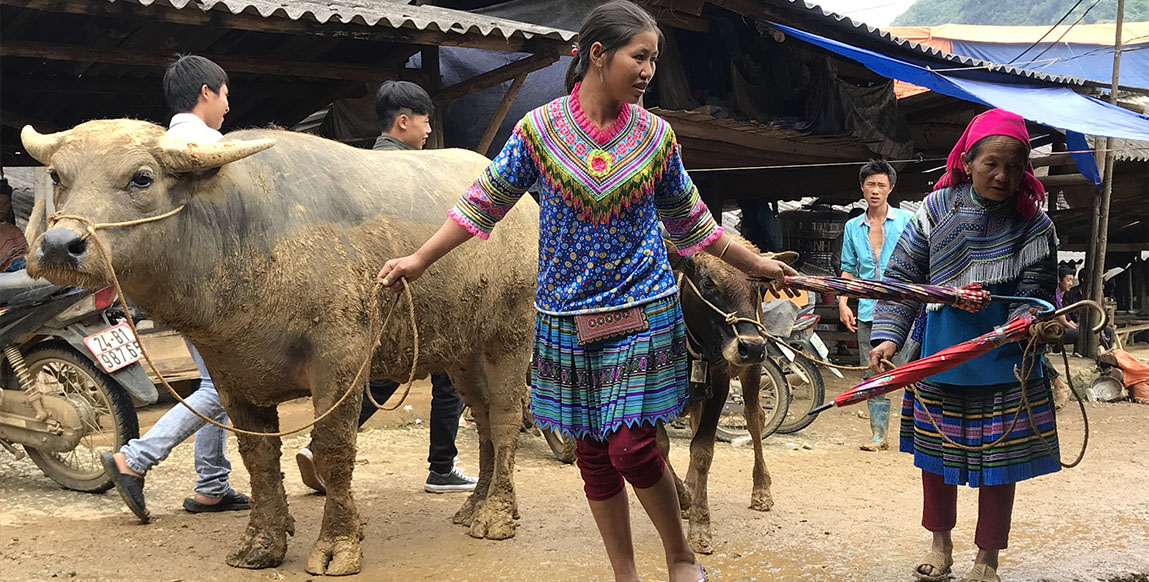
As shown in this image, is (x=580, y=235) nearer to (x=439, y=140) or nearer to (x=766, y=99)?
(x=439, y=140)

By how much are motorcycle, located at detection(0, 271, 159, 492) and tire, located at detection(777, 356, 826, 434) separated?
4653 mm

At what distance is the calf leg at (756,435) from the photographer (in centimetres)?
498

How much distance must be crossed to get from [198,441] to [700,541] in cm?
257

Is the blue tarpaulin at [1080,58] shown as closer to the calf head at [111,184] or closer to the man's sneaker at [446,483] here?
the man's sneaker at [446,483]

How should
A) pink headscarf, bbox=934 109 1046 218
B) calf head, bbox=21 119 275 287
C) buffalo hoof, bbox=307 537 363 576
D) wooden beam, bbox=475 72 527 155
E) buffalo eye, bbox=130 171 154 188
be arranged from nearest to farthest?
calf head, bbox=21 119 275 287 < buffalo eye, bbox=130 171 154 188 < pink headscarf, bbox=934 109 1046 218 < buffalo hoof, bbox=307 537 363 576 < wooden beam, bbox=475 72 527 155

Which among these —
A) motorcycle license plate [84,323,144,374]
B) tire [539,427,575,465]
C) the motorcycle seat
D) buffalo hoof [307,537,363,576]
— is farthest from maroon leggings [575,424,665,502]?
the motorcycle seat

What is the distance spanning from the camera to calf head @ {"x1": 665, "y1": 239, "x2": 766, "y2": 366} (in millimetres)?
3971

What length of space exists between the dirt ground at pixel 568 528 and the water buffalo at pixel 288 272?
30 centimetres

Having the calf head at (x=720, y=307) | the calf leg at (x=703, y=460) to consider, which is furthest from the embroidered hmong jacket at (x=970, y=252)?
the calf leg at (x=703, y=460)

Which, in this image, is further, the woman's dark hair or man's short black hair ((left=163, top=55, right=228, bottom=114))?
man's short black hair ((left=163, top=55, right=228, bottom=114))

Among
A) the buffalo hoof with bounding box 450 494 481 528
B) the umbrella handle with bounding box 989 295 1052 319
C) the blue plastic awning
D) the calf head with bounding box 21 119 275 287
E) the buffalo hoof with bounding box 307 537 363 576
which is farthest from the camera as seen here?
the blue plastic awning

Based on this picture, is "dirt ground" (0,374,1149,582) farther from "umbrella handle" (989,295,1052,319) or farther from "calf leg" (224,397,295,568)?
"umbrella handle" (989,295,1052,319)

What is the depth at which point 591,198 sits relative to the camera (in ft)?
9.32

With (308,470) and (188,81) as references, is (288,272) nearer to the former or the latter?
(188,81)
